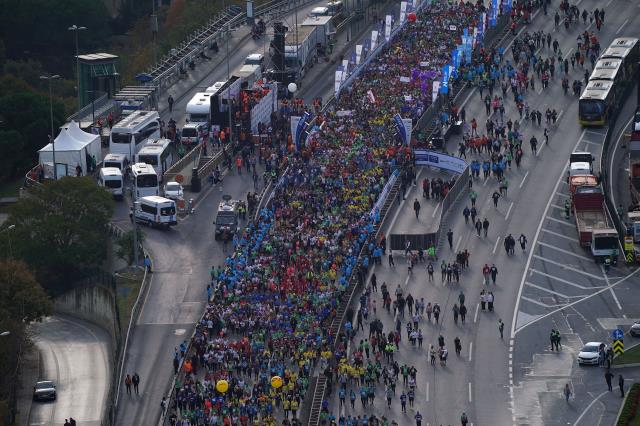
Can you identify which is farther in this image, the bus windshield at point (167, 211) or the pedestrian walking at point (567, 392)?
the bus windshield at point (167, 211)

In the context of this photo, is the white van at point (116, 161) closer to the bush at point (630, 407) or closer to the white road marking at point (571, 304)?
the white road marking at point (571, 304)

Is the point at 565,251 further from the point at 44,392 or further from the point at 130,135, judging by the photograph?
the point at 130,135

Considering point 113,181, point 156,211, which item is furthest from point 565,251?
point 113,181

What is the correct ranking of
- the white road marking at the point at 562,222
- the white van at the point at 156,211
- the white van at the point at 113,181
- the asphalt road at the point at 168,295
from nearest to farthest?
the asphalt road at the point at 168,295
the white road marking at the point at 562,222
the white van at the point at 156,211
the white van at the point at 113,181

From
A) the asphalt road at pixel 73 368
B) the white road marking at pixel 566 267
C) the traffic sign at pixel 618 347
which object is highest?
the traffic sign at pixel 618 347

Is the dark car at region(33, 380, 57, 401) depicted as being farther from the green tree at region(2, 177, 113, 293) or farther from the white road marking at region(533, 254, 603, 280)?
the white road marking at region(533, 254, 603, 280)

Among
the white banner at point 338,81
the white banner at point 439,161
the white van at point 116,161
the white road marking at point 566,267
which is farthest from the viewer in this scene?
the white banner at point 338,81

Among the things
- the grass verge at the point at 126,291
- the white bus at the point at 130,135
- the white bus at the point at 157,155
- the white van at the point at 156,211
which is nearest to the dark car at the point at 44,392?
the grass verge at the point at 126,291
